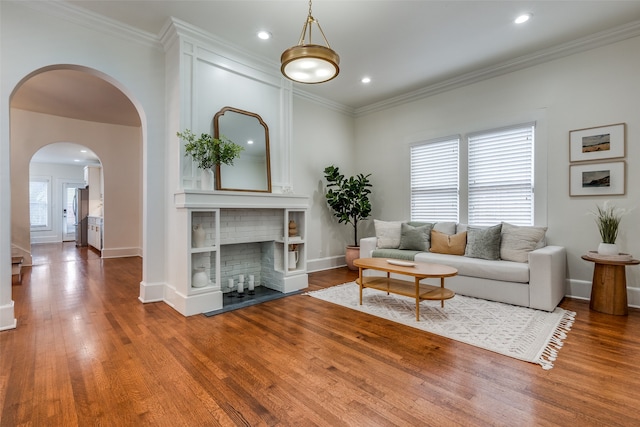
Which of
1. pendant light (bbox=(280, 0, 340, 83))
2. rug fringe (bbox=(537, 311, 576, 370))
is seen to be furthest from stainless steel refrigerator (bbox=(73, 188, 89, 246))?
rug fringe (bbox=(537, 311, 576, 370))

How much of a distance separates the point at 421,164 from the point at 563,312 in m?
2.95

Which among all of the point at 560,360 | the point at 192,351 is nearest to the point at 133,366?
the point at 192,351

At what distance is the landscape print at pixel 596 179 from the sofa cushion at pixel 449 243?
1506mm

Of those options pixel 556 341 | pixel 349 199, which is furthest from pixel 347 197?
pixel 556 341

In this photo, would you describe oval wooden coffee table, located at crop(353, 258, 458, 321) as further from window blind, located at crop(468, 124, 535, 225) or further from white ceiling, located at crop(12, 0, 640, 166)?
white ceiling, located at crop(12, 0, 640, 166)

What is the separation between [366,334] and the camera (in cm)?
272

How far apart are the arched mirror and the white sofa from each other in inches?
101

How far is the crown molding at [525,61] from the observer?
3.50 metres

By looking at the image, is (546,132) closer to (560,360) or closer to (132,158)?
(560,360)

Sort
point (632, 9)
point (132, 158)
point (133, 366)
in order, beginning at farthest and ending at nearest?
point (132, 158) → point (632, 9) → point (133, 366)

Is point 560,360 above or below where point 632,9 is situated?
below

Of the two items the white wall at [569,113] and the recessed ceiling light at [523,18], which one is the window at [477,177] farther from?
the recessed ceiling light at [523,18]

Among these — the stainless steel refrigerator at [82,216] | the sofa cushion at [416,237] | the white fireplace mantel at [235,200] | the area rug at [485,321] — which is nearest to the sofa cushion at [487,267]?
the area rug at [485,321]

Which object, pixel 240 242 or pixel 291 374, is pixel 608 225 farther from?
pixel 240 242
